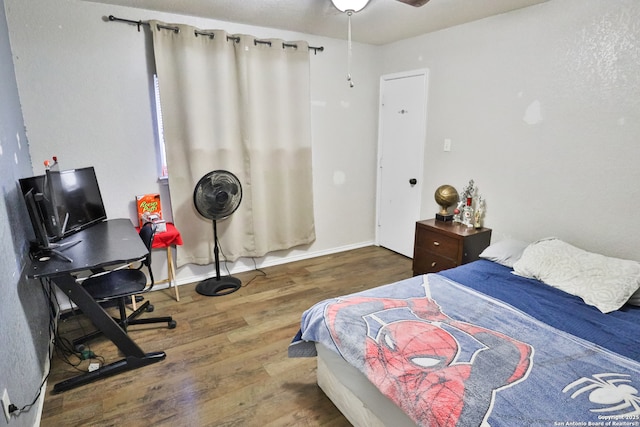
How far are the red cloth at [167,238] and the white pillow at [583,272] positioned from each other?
104 inches

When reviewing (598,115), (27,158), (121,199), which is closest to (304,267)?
(121,199)

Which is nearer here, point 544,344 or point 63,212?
point 544,344

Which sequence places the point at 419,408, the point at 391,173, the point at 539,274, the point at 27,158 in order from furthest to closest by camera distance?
the point at 391,173 → the point at 27,158 → the point at 539,274 → the point at 419,408

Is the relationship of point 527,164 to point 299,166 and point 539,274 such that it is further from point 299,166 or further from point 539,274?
point 299,166

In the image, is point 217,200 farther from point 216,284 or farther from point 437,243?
point 437,243

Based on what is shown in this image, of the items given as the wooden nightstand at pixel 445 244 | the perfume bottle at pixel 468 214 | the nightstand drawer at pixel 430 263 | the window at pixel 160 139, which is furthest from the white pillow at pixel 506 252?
the window at pixel 160 139

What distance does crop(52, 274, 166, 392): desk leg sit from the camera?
1.99 m

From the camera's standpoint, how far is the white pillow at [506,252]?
2541 millimetres

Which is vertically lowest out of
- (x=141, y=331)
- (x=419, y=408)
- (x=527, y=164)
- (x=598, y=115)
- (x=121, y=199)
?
(x=141, y=331)

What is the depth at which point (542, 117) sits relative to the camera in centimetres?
270

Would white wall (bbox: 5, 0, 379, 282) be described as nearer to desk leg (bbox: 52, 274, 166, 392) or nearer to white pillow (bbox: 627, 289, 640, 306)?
desk leg (bbox: 52, 274, 166, 392)

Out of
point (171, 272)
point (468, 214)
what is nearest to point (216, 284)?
point (171, 272)

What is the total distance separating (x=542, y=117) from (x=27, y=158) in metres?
3.84

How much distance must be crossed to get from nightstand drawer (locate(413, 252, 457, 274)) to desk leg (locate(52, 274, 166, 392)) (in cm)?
226
